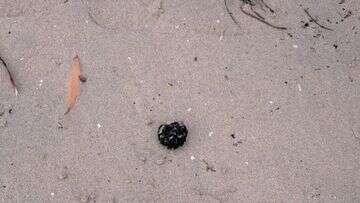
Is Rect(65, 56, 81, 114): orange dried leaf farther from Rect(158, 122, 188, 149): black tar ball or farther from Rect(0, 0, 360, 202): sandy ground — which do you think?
Rect(158, 122, 188, 149): black tar ball

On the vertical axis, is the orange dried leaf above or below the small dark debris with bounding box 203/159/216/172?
above

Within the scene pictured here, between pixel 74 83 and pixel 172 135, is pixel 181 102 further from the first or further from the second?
pixel 74 83

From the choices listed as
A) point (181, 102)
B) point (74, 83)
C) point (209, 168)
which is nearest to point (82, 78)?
point (74, 83)

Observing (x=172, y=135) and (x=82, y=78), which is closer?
(x=172, y=135)

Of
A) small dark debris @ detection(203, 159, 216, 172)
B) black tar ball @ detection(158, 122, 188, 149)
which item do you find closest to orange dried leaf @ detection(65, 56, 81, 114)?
black tar ball @ detection(158, 122, 188, 149)

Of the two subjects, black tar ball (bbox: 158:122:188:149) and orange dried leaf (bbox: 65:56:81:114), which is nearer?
black tar ball (bbox: 158:122:188:149)

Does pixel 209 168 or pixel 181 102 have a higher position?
pixel 181 102

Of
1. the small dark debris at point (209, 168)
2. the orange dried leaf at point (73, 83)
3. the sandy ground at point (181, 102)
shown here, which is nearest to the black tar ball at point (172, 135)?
the sandy ground at point (181, 102)

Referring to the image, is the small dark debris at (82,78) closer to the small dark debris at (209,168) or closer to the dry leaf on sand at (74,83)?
the dry leaf on sand at (74,83)
